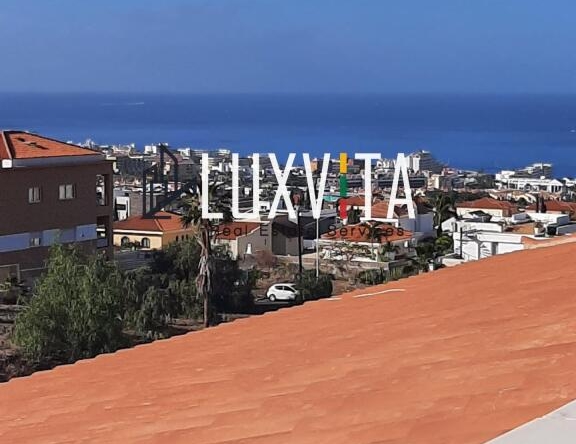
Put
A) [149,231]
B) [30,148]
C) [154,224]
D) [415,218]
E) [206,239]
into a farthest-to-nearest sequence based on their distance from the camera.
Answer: [415,218]
[154,224]
[149,231]
[30,148]
[206,239]

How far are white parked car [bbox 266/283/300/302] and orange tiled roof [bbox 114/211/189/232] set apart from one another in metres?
16.7

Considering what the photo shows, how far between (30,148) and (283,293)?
10.00 m

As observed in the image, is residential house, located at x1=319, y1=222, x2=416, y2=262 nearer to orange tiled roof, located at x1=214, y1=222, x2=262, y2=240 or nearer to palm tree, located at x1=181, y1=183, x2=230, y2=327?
orange tiled roof, located at x1=214, y1=222, x2=262, y2=240

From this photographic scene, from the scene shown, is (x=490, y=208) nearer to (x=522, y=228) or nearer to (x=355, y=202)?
(x=355, y=202)

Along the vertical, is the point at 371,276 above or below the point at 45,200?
below

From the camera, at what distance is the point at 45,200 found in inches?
1281

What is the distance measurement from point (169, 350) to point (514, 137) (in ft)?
635

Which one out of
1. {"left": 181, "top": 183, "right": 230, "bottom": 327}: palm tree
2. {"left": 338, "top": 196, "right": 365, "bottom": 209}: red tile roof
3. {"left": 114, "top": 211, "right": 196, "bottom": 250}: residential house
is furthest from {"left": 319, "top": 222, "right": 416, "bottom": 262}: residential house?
{"left": 181, "top": 183, "right": 230, "bottom": 327}: palm tree

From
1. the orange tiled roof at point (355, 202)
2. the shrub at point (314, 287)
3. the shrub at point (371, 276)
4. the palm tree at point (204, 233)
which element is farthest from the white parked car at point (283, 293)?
the orange tiled roof at point (355, 202)

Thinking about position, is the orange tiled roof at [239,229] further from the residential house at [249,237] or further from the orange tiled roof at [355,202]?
the orange tiled roof at [355,202]

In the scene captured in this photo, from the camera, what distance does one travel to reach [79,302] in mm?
18297

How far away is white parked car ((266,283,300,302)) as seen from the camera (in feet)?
96.3

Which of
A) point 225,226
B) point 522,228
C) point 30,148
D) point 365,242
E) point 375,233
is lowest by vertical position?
point 365,242

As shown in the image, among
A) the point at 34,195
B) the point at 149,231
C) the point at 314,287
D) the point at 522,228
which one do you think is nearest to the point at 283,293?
the point at 314,287
